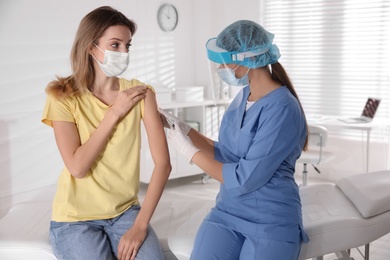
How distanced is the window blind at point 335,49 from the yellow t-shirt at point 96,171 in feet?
9.77

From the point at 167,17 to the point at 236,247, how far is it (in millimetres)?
3351

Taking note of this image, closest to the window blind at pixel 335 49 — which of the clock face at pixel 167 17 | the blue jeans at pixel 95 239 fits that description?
the clock face at pixel 167 17

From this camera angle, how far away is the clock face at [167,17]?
4668 millimetres

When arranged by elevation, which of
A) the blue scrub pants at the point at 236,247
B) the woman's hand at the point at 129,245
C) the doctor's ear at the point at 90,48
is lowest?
the blue scrub pants at the point at 236,247

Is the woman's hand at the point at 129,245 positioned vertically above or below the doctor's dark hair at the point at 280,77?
below

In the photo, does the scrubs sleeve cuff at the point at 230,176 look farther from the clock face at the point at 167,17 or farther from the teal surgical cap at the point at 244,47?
the clock face at the point at 167,17

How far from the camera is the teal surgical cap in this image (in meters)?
1.76

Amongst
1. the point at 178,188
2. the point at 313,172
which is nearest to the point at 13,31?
the point at 178,188

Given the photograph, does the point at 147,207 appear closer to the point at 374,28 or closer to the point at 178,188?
the point at 178,188

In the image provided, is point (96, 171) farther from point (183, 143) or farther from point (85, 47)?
point (85, 47)

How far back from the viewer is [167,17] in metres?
4.72

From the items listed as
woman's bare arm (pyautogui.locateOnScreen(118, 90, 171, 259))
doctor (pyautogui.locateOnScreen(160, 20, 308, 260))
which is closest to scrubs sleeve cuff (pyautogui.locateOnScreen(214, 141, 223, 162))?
doctor (pyautogui.locateOnScreen(160, 20, 308, 260))

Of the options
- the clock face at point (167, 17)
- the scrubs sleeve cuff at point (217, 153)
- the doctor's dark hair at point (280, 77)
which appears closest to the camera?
the doctor's dark hair at point (280, 77)

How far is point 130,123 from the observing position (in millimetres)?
1763
